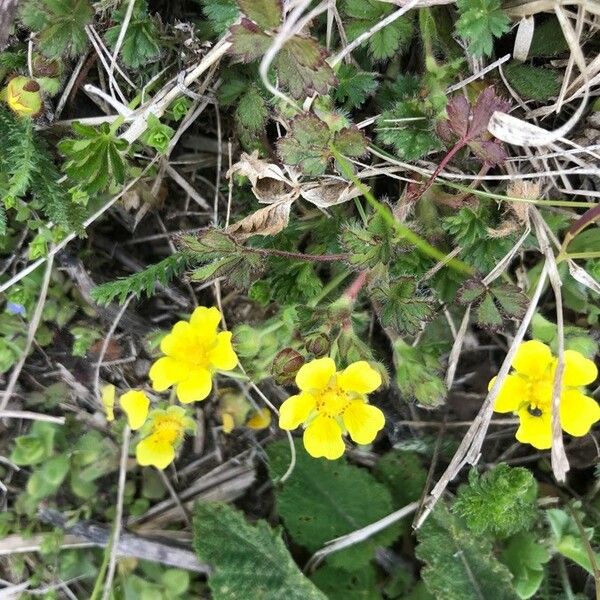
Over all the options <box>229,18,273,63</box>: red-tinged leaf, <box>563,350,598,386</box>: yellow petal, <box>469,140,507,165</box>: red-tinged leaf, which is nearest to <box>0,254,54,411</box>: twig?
<box>229,18,273,63</box>: red-tinged leaf

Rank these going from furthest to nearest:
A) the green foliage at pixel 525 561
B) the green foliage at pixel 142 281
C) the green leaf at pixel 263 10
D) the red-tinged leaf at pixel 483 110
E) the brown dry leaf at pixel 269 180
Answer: the green foliage at pixel 525 561, the green foliage at pixel 142 281, the brown dry leaf at pixel 269 180, the red-tinged leaf at pixel 483 110, the green leaf at pixel 263 10

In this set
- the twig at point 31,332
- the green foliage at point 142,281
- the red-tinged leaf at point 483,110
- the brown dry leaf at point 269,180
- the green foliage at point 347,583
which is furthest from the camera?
the green foliage at point 347,583

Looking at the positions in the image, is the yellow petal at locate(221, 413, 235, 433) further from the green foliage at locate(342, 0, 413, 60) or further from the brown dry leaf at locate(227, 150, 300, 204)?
the green foliage at locate(342, 0, 413, 60)

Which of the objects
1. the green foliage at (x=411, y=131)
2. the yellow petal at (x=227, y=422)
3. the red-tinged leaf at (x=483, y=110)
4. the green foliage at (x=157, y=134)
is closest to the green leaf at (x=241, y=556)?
the yellow petal at (x=227, y=422)

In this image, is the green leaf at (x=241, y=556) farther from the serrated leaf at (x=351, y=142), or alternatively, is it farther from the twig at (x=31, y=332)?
the serrated leaf at (x=351, y=142)

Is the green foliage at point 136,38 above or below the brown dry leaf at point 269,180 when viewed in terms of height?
above

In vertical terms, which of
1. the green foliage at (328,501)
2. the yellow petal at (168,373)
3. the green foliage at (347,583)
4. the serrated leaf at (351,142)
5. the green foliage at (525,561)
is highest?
the serrated leaf at (351,142)

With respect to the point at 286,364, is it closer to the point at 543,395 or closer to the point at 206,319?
the point at 206,319
